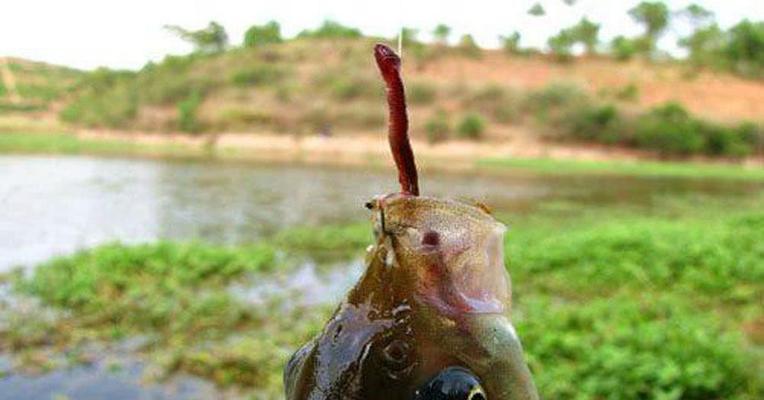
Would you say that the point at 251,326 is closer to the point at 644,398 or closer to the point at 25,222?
the point at 644,398

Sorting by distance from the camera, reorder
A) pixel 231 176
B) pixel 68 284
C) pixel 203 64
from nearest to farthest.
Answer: pixel 68 284, pixel 231 176, pixel 203 64

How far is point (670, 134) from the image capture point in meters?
33.7

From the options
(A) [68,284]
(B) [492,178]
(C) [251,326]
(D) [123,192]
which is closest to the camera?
(C) [251,326]

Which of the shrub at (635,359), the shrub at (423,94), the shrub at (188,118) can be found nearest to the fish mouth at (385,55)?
the shrub at (635,359)

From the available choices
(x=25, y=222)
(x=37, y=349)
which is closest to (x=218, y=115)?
(x=25, y=222)

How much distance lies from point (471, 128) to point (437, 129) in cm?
155

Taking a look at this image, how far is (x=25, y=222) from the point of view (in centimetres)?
1280

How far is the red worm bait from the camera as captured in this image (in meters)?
0.67

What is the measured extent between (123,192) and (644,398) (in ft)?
49.5

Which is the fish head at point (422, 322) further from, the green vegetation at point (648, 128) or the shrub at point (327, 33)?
the shrub at point (327, 33)

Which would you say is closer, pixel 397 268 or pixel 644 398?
pixel 397 268

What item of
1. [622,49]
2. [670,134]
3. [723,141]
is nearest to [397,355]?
[670,134]

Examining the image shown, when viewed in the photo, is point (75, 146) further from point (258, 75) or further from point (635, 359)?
point (635, 359)

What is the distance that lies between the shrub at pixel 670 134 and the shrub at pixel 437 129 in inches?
327
